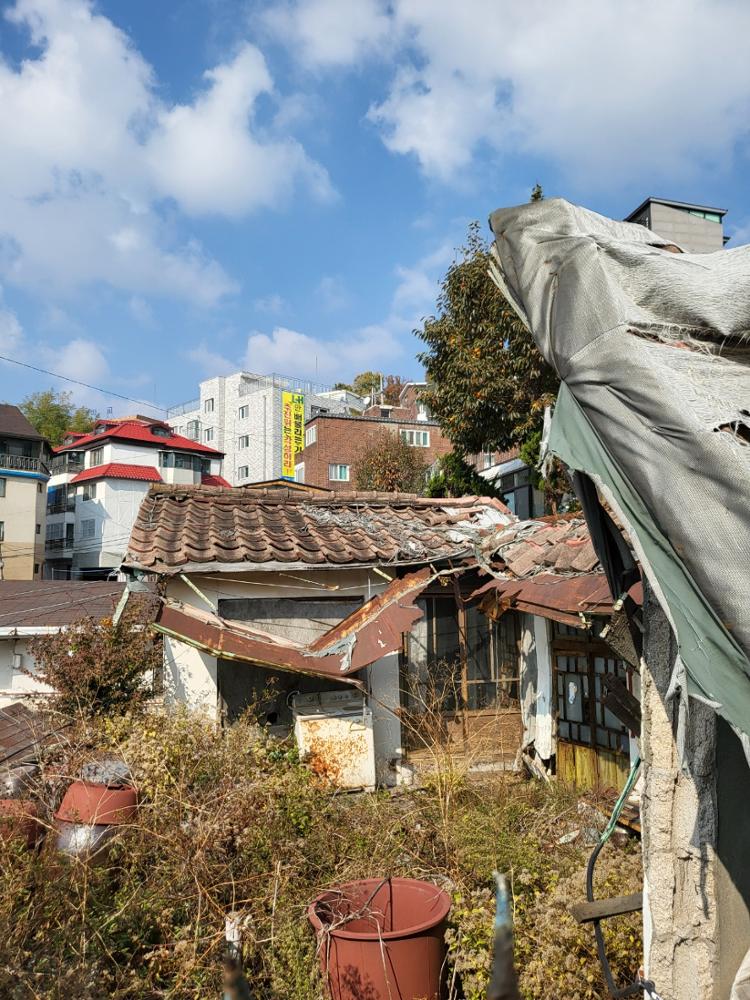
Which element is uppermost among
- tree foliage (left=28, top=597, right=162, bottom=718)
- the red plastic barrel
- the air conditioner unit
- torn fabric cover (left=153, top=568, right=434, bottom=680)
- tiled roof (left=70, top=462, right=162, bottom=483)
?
tiled roof (left=70, top=462, right=162, bottom=483)

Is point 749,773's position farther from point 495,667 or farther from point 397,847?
point 495,667

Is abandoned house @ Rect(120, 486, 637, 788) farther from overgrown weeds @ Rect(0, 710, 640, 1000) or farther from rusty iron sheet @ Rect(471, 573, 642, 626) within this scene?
overgrown weeds @ Rect(0, 710, 640, 1000)

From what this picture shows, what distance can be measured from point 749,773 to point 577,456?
1.79 m

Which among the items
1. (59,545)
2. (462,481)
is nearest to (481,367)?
(462,481)

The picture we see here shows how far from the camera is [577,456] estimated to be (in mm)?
3266

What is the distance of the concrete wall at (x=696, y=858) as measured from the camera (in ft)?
11.1

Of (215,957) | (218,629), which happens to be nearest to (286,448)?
(218,629)

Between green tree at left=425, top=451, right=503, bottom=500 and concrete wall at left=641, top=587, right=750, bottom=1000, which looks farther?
green tree at left=425, top=451, right=503, bottom=500

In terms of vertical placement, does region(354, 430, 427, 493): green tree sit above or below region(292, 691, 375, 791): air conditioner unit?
above

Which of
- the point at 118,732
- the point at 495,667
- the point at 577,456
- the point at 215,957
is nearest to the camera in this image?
the point at 577,456

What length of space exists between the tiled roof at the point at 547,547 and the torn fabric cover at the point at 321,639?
47.7 inches

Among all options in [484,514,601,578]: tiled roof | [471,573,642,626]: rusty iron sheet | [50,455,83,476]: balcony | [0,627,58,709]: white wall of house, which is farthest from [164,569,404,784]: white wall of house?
[50,455,83,476]: balcony

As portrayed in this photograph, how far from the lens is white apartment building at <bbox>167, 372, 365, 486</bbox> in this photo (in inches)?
2040

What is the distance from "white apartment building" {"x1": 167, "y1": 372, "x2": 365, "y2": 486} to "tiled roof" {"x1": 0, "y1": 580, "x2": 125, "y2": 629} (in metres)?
32.1
